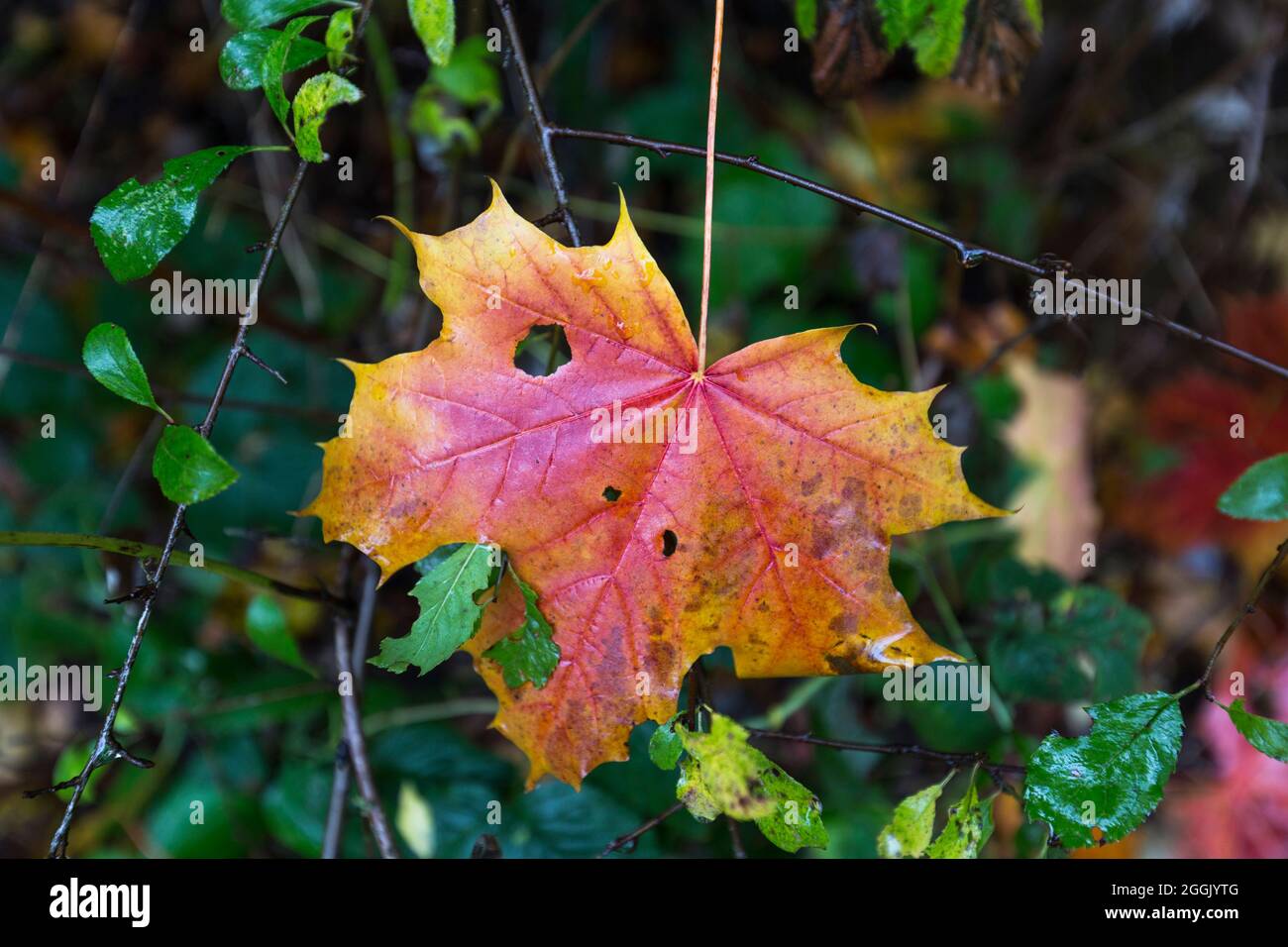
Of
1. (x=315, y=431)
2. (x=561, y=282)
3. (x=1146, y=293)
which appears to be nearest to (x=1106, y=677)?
(x=561, y=282)

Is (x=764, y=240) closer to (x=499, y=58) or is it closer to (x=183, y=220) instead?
(x=499, y=58)

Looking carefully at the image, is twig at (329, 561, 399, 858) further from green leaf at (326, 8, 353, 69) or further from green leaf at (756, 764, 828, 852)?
green leaf at (326, 8, 353, 69)

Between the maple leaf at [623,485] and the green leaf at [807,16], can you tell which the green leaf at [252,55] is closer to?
the maple leaf at [623,485]

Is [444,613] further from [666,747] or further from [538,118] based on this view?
[538,118]

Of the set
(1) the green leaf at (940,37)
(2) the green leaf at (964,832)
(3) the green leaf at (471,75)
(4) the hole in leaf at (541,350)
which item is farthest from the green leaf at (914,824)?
(3) the green leaf at (471,75)

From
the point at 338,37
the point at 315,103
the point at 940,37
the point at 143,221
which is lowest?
the point at 143,221

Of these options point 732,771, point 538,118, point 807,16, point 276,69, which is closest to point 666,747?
point 732,771

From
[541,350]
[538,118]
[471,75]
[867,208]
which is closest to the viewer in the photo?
[867,208]
